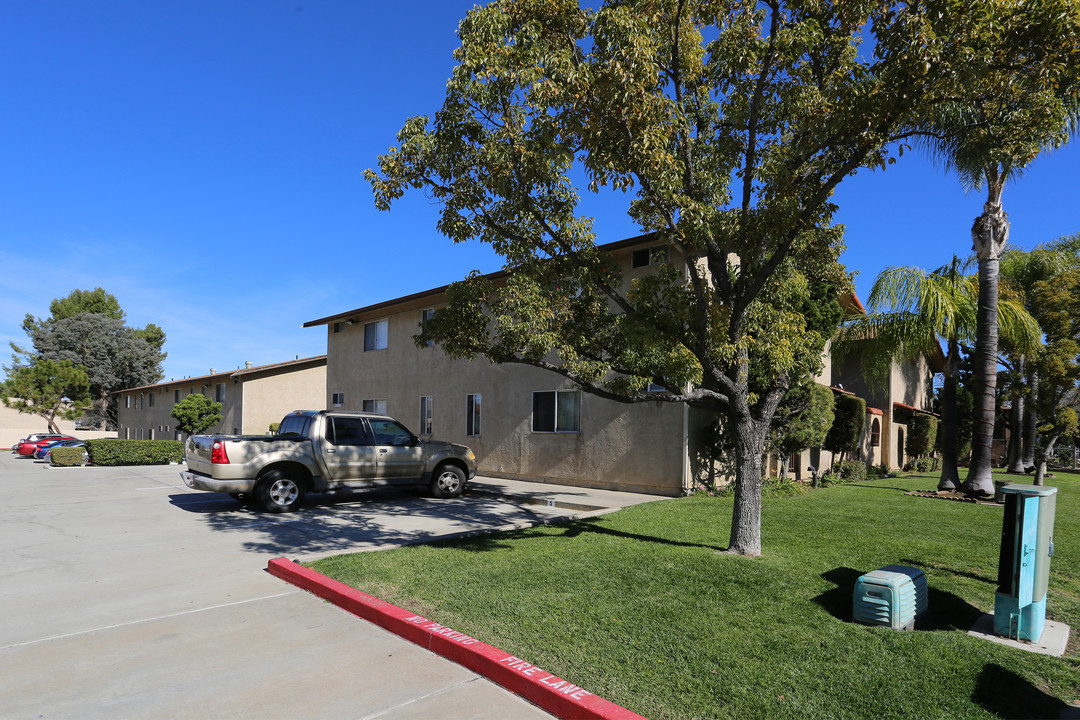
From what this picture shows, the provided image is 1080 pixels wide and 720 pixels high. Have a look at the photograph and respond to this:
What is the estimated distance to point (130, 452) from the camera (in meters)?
24.7

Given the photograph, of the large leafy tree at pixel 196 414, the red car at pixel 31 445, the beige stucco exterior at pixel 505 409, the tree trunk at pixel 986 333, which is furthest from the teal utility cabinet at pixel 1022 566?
the red car at pixel 31 445

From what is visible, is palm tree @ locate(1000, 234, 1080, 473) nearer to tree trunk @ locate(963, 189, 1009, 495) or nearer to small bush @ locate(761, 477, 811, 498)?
tree trunk @ locate(963, 189, 1009, 495)

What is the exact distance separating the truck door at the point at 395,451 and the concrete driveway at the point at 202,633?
1887 mm

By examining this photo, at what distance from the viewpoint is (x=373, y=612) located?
219 inches

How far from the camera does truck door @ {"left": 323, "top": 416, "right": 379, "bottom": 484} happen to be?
1187 cm

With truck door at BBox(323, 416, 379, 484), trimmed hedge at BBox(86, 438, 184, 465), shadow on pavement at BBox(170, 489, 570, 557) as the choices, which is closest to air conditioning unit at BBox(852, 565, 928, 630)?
shadow on pavement at BBox(170, 489, 570, 557)

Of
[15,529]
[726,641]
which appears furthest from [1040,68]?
[15,529]

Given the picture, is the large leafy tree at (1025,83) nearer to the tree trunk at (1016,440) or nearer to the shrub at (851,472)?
the shrub at (851,472)

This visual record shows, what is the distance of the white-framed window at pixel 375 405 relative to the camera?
22.3 metres

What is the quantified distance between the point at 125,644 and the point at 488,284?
5779 millimetres

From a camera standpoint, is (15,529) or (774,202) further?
(15,529)

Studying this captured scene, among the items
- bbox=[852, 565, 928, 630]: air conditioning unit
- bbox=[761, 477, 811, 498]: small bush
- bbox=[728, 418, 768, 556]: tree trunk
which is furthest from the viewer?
bbox=[761, 477, 811, 498]: small bush

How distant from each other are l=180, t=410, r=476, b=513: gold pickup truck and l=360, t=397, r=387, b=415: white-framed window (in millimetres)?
9145

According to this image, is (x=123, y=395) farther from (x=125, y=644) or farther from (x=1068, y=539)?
(x=1068, y=539)
